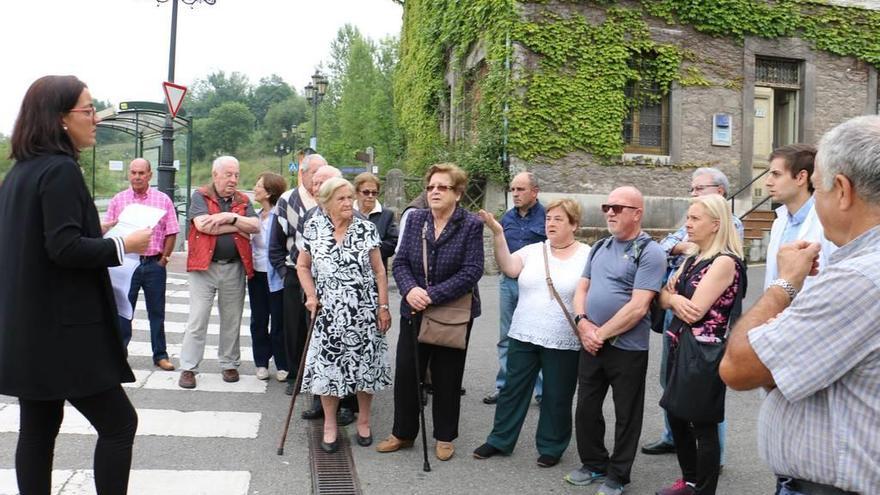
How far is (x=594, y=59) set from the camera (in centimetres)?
1557

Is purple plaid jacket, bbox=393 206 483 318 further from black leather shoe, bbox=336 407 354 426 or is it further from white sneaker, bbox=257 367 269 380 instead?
white sneaker, bbox=257 367 269 380

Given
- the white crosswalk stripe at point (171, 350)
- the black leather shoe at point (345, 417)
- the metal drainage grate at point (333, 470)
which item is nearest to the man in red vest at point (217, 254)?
the white crosswalk stripe at point (171, 350)

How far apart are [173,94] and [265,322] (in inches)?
352

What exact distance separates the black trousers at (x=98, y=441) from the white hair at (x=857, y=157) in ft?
9.42

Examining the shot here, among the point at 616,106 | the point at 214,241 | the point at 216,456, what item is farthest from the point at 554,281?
the point at 616,106

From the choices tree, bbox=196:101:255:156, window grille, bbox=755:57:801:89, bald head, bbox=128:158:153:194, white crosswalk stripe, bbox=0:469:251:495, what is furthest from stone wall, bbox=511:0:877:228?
tree, bbox=196:101:255:156

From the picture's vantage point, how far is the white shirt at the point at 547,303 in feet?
15.7

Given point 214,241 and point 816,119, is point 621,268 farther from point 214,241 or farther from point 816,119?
point 816,119

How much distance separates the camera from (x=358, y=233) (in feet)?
17.1

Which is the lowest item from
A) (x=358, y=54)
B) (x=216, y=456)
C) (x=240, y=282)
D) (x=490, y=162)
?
(x=216, y=456)

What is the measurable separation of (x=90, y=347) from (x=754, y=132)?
1732 centimetres

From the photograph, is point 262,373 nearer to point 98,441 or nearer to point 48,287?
point 98,441

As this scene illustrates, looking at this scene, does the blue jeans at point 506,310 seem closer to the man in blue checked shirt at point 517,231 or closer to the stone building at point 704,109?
the man in blue checked shirt at point 517,231

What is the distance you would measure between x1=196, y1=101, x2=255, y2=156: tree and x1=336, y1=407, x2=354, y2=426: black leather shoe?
309 ft
